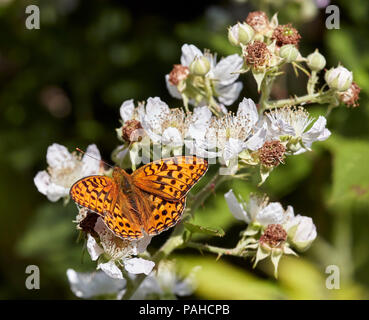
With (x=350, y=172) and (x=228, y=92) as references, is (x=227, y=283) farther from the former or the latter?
(x=228, y=92)

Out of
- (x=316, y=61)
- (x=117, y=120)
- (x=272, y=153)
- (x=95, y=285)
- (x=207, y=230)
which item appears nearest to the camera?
(x=207, y=230)

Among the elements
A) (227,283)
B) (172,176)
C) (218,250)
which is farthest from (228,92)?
(227,283)

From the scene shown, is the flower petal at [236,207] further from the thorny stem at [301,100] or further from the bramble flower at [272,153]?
the thorny stem at [301,100]

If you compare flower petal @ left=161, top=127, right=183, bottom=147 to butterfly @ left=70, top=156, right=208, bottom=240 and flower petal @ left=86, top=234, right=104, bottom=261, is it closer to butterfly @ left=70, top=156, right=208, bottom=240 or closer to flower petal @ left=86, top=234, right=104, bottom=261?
butterfly @ left=70, top=156, right=208, bottom=240

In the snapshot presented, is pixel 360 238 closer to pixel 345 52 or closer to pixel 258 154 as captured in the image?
pixel 345 52

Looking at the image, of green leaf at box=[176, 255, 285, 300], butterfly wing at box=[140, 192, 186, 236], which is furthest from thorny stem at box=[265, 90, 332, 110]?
green leaf at box=[176, 255, 285, 300]

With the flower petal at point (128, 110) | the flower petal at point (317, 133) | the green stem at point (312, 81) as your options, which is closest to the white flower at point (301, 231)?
the flower petal at point (317, 133)
